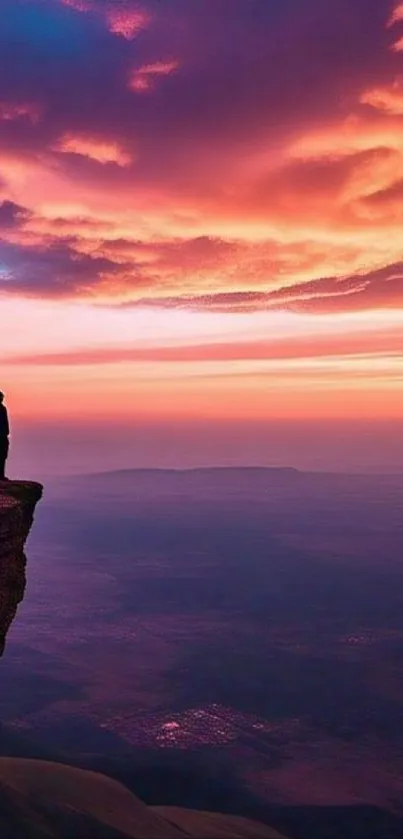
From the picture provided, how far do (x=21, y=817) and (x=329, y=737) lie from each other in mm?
123791

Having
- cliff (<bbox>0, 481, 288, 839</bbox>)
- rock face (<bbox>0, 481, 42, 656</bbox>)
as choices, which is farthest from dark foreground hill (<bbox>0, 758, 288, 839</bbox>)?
rock face (<bbox>0, 481, 42, 656</bbox>)

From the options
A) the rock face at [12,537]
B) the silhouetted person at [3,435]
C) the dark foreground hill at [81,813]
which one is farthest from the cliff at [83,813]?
the silhouetted person at [3,435]

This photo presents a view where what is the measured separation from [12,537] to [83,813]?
161 feet

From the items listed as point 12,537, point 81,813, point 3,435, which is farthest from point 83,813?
point 3,435

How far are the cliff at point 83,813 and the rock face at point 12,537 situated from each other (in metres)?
32.7

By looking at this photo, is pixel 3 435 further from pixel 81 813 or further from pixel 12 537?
pixel 81 813

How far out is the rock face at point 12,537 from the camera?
3722 centimetres

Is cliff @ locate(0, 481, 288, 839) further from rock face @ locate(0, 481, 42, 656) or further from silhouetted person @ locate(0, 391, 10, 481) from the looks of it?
silhouetted person @ locate(0, 391, 10, 481)

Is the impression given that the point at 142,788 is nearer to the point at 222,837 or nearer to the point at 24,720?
the point at 222,837

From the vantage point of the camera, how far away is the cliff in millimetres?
66812

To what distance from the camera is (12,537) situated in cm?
3791

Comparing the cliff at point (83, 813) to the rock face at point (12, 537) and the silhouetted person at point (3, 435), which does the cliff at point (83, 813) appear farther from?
the silhouetted person at point (3, 435)

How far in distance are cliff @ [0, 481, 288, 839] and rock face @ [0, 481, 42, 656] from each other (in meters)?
32.7

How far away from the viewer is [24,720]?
174 metres
